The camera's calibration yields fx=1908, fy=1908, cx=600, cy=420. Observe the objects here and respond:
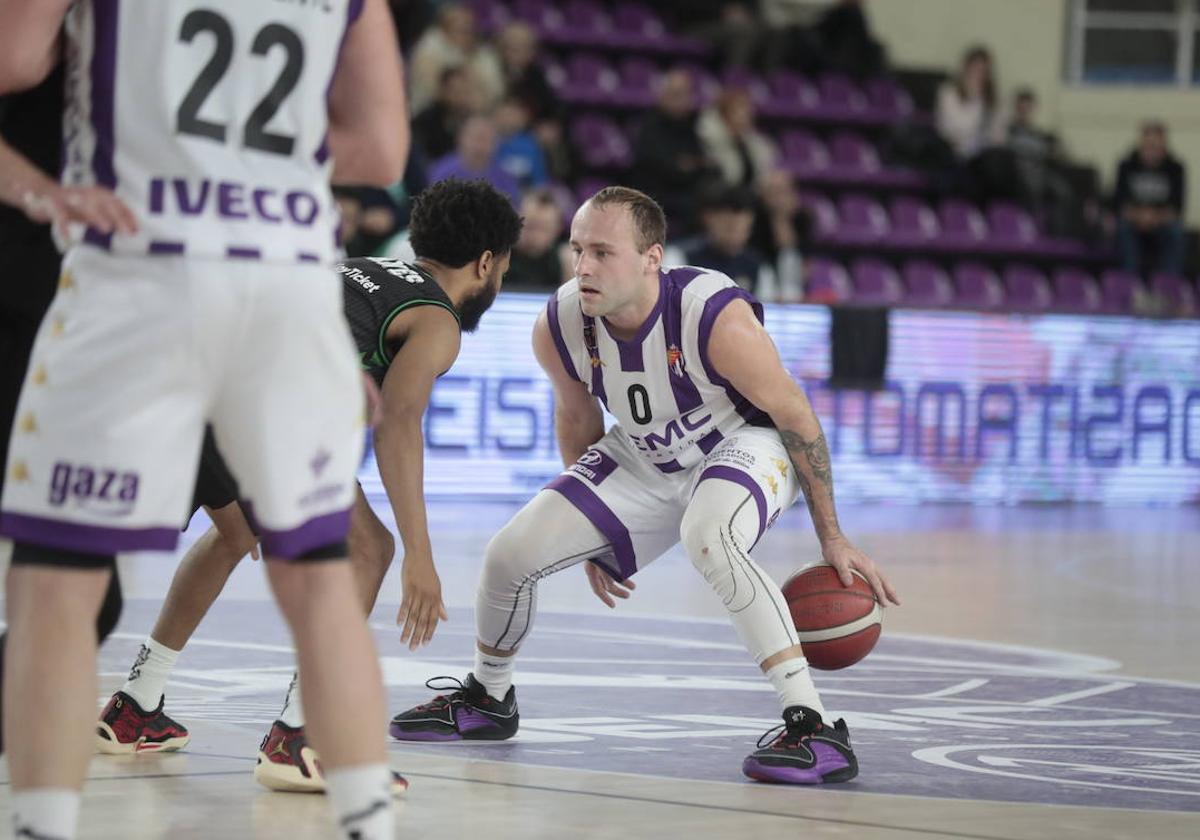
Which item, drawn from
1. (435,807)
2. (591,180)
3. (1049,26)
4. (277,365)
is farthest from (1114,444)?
(277,365)

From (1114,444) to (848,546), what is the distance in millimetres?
8498

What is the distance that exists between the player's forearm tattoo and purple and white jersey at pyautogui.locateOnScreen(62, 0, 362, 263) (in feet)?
7.95

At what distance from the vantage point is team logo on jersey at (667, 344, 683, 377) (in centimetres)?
521

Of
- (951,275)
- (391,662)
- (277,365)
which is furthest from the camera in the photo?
(951,275)

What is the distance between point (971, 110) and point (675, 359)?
44.5ft

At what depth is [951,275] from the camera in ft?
58.4

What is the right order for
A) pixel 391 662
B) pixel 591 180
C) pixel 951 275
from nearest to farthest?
pixel 391 662 < pixel 591 180 < pixel 951 275

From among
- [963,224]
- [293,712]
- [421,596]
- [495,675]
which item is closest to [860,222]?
[963,224]

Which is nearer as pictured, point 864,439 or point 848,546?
point 848,546

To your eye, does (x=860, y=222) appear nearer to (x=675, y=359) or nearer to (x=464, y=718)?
(x=675, y=359)

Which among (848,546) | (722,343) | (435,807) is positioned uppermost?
(722,343)

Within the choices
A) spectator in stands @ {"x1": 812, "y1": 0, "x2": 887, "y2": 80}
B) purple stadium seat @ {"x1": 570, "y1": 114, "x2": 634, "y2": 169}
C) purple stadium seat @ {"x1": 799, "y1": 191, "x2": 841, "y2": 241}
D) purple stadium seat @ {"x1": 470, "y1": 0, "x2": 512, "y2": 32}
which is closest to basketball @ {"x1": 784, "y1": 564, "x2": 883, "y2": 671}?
purple stadium seat @ {"x1": 570, "y1": 114, "x2": 634, "y2": 169}

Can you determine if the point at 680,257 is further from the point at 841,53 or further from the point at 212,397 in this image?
the point at 212,397

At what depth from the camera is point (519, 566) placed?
518 centimetres
